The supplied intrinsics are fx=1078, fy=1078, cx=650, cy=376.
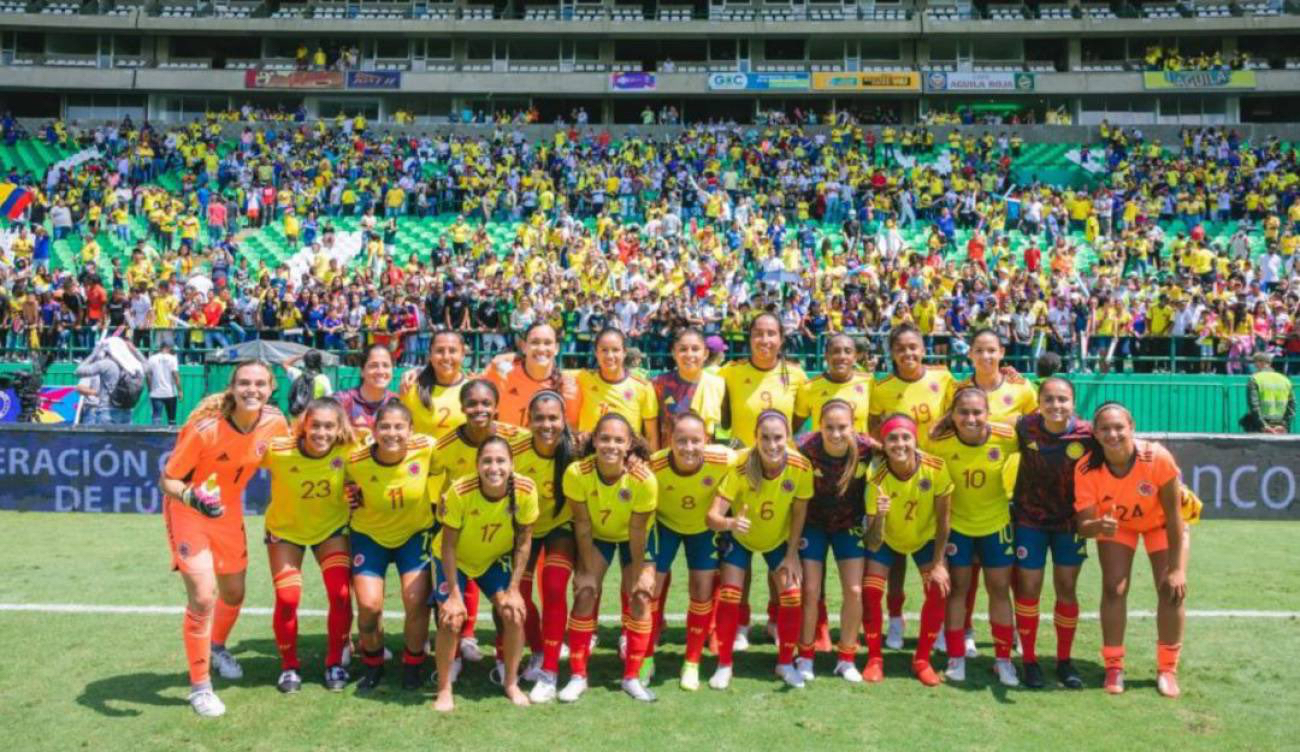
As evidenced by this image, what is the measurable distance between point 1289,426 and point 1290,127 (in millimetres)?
30357

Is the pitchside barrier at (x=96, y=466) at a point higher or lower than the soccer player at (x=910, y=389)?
lower

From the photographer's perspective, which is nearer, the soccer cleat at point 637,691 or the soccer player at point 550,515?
the soccer cleat at point 637,691

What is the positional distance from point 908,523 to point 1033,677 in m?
1.17

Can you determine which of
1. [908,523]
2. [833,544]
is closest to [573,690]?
[833,544]

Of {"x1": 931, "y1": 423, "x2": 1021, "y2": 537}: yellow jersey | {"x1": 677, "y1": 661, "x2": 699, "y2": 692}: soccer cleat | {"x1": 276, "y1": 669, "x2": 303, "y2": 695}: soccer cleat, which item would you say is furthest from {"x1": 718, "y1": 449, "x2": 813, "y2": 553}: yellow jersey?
{"x1": 276, "y1": 669, "x2": 303, "y2": 695}: soccer cleat

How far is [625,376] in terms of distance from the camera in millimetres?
7812

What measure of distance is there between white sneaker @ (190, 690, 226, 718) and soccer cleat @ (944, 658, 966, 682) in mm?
4211

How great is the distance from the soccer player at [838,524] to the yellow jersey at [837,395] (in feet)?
3.03

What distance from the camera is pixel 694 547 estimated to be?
6.66m

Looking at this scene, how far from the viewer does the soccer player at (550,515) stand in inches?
253

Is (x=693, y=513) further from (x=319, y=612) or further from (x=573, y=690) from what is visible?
(x=319, y=612)

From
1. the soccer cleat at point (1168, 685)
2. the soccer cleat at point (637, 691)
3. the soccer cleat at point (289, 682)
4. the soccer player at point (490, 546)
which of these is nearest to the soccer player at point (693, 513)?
the soccer cleat at point (637, 691)

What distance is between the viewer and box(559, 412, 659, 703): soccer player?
20.8 ft

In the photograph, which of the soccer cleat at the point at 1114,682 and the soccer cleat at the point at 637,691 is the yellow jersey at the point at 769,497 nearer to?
the soccer cleat at the point at 637,691
